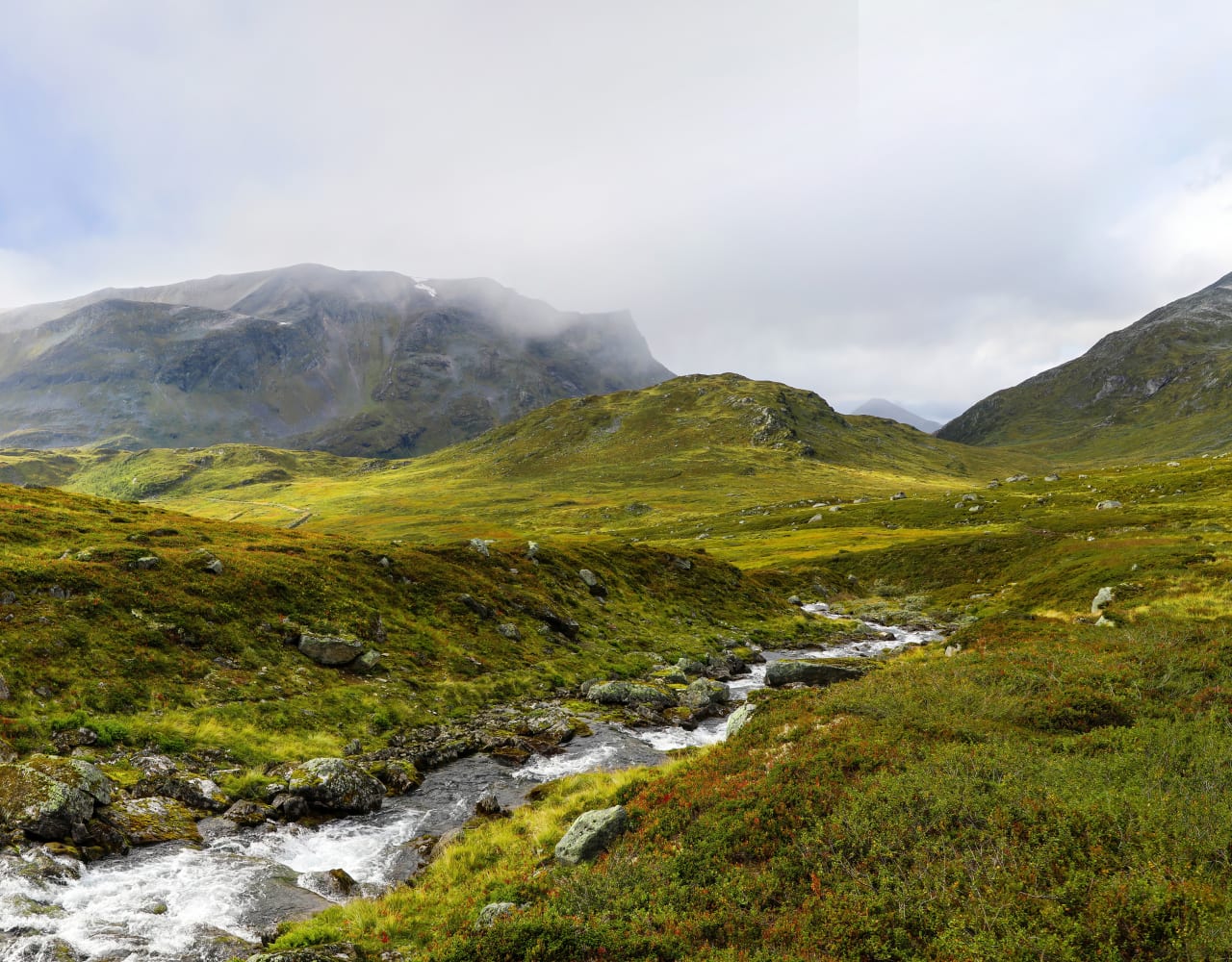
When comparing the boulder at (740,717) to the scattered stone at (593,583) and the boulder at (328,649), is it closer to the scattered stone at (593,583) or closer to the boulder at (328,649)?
the boulder at (328,649)

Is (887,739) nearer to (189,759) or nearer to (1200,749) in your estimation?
(1200,749)

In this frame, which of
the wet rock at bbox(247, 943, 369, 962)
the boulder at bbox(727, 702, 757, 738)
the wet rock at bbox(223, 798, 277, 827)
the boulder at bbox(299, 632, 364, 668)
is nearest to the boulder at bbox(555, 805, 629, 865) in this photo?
the wet rock at bbox(247, 943, 369, 962)

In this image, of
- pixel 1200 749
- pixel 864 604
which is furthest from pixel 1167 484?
pixel 1200 749

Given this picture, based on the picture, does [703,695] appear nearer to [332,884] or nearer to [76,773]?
[332,884]

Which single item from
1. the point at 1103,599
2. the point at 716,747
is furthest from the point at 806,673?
the point at 1103,599

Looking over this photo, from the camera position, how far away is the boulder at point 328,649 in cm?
3412

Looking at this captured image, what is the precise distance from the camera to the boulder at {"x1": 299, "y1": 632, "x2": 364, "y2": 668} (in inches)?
1344

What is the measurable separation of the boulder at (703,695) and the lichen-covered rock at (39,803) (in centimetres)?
2878

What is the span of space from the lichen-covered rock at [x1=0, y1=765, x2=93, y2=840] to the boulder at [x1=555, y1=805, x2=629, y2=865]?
14680mm

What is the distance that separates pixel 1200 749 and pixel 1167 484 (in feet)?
427

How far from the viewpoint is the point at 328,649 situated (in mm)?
34438

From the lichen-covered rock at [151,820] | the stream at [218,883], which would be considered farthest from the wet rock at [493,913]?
the lichen-covered rock at [151,820]

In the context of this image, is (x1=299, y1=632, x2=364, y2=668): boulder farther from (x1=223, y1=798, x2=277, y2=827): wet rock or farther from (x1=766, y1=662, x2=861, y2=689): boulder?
(x1=766, y1=662, x2=861, y2=689): boulder

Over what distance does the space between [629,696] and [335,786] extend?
1876 centimetres
